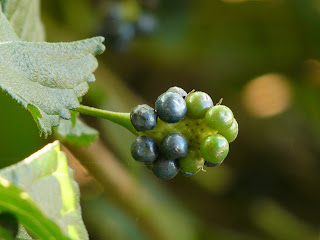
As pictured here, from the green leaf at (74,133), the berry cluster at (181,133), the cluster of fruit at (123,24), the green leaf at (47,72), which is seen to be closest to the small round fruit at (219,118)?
the berry cluster at (181,133)

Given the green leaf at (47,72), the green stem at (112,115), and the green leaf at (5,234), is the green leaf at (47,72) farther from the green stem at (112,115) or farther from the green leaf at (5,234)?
the green leaf at (5,234)

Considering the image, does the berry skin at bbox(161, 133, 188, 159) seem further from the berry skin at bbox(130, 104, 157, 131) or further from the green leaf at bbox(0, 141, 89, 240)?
the green leaf at bbox(0, 141, 89, 240)

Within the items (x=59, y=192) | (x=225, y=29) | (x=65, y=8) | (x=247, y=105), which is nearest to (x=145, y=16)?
(x=65, y=8)

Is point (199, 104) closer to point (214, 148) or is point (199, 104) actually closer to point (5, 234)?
point (214, 148)

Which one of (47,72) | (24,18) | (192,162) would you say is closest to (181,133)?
(192,162)

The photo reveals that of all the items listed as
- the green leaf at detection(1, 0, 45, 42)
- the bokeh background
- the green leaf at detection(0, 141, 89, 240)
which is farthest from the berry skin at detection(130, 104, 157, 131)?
the bokeh background

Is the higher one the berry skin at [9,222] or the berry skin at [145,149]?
the berry skin at [145,149]

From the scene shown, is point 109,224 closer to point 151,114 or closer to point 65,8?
point 65,8
